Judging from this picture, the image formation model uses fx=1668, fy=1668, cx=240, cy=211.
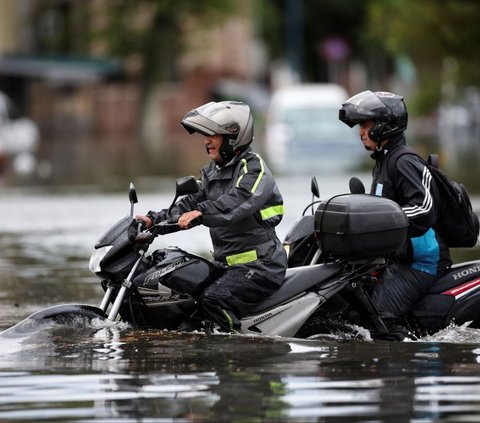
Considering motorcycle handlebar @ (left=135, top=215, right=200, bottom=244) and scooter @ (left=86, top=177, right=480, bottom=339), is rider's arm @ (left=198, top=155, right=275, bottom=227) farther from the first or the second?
scooter @ (left=86, top=177, right=480, bottom=339)

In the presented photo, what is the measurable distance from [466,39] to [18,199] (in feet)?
60.7

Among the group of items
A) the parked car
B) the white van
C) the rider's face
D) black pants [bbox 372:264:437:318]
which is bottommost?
the parked car

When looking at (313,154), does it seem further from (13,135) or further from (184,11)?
(184,11)

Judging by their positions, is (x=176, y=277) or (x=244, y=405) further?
(x=176, y=277)

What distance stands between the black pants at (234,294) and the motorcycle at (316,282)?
0.06 metres

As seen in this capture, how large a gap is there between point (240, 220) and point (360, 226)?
0.71m

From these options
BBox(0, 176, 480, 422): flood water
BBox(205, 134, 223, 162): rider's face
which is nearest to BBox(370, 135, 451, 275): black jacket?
BBox(0, 176, 480, 422): flood water

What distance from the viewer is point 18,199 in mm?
27828

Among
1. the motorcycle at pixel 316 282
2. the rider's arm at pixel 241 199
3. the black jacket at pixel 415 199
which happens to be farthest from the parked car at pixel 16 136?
the rider's arm at pixel 241 199

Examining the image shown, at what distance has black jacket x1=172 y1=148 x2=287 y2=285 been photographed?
982 centimetres

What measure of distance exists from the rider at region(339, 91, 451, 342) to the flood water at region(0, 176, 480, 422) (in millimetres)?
294

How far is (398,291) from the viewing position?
10.2 metres

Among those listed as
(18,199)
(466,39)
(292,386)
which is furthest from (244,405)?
(466,39)

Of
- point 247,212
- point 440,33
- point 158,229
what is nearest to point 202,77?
point 440,33
